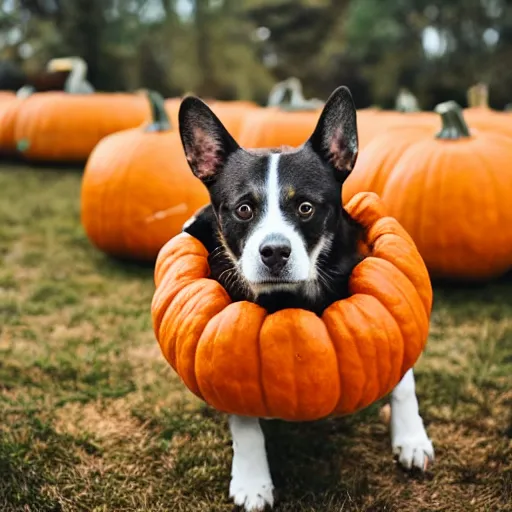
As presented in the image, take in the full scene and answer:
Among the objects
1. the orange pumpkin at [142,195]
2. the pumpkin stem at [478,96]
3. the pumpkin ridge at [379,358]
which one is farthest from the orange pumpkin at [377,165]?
the pumpkin stem at [478,96]

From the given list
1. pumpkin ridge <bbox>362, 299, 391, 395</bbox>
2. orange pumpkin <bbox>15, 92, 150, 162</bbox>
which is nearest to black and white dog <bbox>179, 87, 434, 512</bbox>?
pumpkin ridge <bbox>362, 299, 391, 395</bbox>

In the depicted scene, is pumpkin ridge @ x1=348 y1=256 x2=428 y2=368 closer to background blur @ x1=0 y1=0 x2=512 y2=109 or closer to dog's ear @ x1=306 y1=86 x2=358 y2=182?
dog's ear @ x1=306 y1=86 x2=358 y2=182

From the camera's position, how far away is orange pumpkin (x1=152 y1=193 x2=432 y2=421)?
2150mm

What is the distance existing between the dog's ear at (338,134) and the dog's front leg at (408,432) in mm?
930

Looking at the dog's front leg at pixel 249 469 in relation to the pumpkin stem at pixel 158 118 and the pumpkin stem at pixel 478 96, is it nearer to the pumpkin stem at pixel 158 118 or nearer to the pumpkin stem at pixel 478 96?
the pumpkin stem at pixel 158 118

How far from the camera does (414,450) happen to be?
2561mm

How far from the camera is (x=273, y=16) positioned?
45.8 feet

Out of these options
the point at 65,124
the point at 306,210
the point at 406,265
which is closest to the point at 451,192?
the point at 406,265

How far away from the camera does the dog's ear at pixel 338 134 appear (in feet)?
7.83

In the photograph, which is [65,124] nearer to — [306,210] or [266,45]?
[266,45]

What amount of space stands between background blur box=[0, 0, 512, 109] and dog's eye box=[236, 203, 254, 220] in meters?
10.1

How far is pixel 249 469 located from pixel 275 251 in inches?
34.1

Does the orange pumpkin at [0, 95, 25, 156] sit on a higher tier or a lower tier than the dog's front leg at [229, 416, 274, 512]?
lower

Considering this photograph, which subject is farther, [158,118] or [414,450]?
[158,118]
